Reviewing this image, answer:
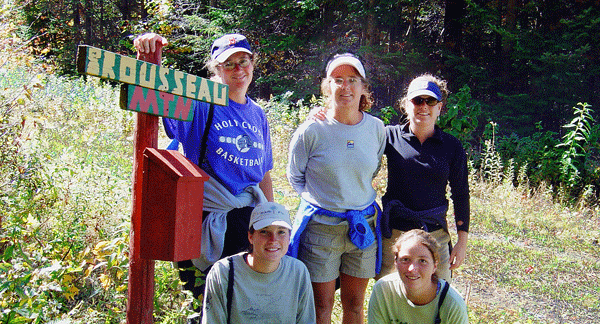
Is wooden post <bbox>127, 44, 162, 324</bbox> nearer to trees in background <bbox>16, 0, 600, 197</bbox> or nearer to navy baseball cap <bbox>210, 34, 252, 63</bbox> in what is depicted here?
navy baseball cap <bbox>210, 34, 252, 63</bbox>

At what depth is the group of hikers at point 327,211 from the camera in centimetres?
243

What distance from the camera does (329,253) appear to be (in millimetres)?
2826

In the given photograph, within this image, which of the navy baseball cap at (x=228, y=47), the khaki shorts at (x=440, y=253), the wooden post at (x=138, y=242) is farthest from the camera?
the khaki shorts at (x=440, y=253)

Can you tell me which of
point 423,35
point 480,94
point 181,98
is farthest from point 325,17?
point 181,98

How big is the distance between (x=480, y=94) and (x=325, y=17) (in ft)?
14.5

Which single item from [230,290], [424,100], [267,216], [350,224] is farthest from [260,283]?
[424,100]

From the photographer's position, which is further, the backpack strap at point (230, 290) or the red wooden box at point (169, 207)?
the backpack strap at point (230, 290)

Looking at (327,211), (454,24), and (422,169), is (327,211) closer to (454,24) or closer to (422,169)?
(422,169)

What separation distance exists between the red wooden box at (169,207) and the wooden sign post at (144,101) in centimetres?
6

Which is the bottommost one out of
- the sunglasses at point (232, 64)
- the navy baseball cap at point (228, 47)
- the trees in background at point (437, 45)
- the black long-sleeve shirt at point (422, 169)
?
the black long-sleeve shirt at point (422, 169)

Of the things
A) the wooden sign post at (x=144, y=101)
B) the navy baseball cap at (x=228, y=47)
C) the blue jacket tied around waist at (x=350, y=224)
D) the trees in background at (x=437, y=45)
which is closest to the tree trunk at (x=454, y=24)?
the trees in background at (x=437, y=45)

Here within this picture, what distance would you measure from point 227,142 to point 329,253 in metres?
0.88

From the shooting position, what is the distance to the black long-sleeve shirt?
2.84m

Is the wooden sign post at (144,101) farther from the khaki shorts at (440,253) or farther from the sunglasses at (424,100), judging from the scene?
the khaki shorts at (440,253)
